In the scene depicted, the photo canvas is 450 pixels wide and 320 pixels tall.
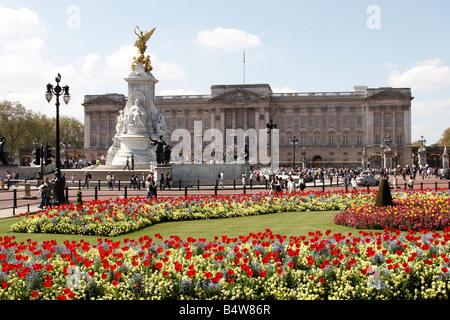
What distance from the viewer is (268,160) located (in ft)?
301

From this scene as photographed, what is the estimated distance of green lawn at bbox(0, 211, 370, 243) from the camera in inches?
490

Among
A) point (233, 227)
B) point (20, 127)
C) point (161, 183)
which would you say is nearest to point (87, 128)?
point (20, 127)

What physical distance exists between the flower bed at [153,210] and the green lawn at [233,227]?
1.37ft

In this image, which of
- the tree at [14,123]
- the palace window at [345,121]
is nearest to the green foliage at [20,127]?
the tree at [14,123]

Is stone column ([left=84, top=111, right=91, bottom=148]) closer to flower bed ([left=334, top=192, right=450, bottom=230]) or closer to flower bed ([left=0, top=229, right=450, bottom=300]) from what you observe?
flower bed ([left=334, top=192, right=450, bottom=230])

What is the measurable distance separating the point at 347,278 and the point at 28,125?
3638 inches

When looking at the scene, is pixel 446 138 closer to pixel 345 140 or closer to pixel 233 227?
pixel 345 140

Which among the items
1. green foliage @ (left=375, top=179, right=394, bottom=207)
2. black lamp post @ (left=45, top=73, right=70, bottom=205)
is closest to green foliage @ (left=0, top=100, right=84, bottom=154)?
black lamp post @ (left=45, top=73, right=70, bottom=205)

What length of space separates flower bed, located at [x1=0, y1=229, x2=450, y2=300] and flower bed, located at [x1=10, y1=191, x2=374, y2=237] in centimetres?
529

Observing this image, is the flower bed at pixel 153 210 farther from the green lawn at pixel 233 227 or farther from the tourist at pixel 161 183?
the tourist at pixel 161 183

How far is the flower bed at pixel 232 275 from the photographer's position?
678cm
